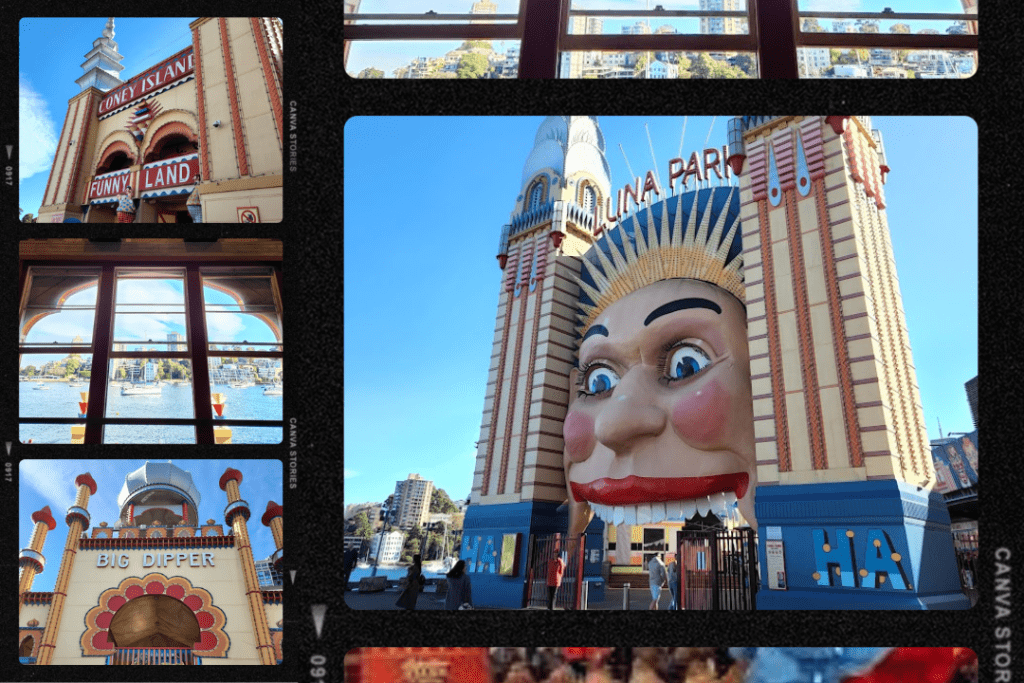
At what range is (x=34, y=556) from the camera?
298cm

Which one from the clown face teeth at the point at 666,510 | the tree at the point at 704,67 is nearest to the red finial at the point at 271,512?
the tree at the point at 704,67

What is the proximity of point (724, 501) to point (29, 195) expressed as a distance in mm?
4099

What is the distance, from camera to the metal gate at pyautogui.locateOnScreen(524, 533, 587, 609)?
194 inches

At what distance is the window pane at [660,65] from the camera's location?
2.95 m

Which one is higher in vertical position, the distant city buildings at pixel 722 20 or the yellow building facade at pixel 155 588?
the distant city buildings at pixel 722 20

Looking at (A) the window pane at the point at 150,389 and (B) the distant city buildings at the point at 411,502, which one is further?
(B) the distant city buildings at the point at 411,502

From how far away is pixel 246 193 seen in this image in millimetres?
3090

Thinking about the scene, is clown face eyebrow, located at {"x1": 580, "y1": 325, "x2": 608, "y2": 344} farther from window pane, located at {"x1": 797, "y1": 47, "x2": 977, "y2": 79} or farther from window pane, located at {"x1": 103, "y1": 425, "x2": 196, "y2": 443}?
window pane, located at {"x1": 103, "y1": 425, "x2": 196, "y2": 443}

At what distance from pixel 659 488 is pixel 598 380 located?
97cm

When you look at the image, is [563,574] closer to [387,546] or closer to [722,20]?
[387,546]

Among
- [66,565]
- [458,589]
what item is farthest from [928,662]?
[66,565]

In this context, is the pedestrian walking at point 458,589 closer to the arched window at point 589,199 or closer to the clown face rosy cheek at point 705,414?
the clown face rosy cheek at point 705,414

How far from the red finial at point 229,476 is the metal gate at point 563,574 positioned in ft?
8.58
